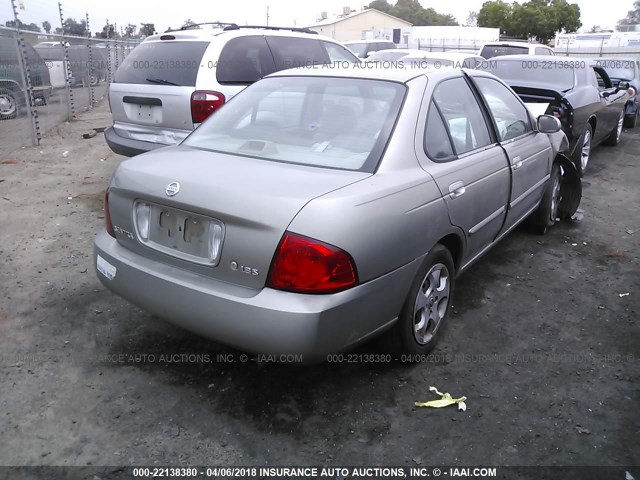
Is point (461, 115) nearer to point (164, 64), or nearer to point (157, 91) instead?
point (157, 91)

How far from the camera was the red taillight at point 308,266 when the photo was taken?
2.38m

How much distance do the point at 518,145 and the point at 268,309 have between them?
277cm

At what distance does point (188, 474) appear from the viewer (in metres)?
2.41

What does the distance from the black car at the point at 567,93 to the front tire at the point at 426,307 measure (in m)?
4.26

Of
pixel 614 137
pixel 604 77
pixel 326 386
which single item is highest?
pixel 604 77

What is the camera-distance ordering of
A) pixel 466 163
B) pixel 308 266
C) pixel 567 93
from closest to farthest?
pixel 308 266 → pixel 466 163 → pixel 567 93

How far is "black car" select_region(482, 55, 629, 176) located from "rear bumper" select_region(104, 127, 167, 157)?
4.51m

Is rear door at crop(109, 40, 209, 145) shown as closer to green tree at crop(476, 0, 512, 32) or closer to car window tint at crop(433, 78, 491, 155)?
car window tint at crop(433, 78, 491, 155)

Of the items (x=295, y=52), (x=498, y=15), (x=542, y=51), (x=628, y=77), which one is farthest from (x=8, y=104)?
(x=498, y=15)

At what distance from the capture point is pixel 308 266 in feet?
7.86

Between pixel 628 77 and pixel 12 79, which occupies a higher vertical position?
pixel 12 79

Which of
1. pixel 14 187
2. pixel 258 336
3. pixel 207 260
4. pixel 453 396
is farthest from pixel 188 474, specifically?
pixel 14 187

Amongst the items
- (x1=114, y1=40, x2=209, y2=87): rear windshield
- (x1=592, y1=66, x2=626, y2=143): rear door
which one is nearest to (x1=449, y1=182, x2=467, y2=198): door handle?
(x1=114, y1=40, x2=209, y2=87): rear windshield

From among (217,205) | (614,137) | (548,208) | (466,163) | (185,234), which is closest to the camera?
(217,205)
